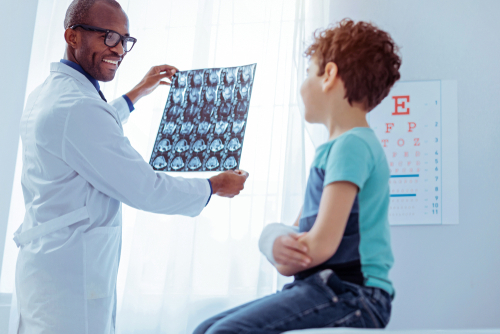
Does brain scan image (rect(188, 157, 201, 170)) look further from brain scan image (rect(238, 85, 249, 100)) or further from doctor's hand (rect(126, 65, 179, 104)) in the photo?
doctor's hand (rect(126, 65, 179, 104))

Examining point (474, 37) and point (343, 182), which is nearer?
point (343, 182)

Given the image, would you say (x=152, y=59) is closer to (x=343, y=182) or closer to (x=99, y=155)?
(x=99, y=155)

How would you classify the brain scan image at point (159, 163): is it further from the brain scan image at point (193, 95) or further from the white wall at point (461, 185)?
the white wall at point (461, 185)

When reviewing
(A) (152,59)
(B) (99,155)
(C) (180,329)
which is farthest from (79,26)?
(C) (180,329)

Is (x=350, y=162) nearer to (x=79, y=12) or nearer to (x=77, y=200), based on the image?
(x=77, y=200)

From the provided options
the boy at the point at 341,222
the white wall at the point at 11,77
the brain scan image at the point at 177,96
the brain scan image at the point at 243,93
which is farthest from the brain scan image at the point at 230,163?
the white wall at the point at 11,77

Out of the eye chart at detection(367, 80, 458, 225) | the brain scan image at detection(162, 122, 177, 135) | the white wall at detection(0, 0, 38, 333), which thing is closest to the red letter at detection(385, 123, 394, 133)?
the eye chart at detection(367, 80, 458, 225)

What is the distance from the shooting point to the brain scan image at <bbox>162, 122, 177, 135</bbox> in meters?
1.52

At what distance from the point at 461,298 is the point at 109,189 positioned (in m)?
1.36

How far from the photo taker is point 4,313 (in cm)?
209

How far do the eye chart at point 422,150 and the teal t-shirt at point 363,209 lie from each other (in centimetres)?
89

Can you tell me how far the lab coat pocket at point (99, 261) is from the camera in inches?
50.2

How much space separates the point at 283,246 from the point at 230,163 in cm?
57

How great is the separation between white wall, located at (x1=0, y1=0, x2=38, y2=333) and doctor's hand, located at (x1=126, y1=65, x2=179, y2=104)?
2.84 feet
